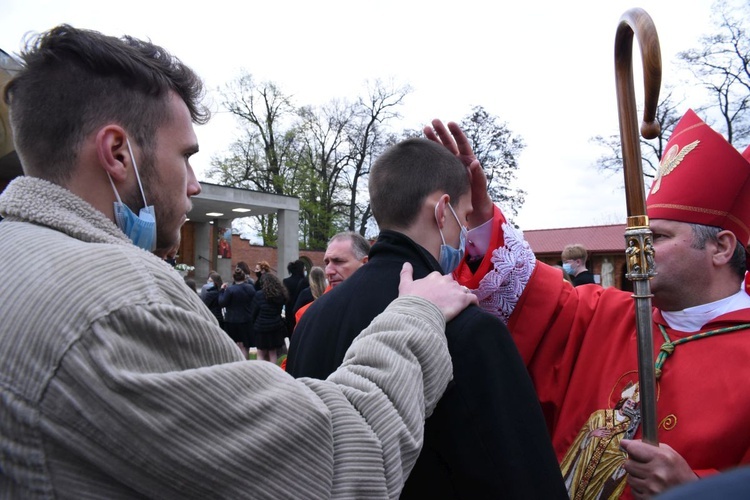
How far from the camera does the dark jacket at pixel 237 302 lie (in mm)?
9789

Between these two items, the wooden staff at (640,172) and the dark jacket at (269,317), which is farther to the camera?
the dark jacket at (269,317)

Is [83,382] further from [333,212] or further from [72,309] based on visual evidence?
[333,212]

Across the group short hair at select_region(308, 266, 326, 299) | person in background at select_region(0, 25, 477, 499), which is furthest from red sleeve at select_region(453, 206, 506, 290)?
short hair at select_region(308, 266, 326, 299)

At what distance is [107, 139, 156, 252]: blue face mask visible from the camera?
1.18 meters

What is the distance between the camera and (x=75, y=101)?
3.86 ft

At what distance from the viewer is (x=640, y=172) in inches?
71.7

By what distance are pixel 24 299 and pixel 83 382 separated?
16cm

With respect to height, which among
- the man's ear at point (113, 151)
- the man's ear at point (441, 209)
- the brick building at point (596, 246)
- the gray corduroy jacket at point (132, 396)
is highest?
the man's ear at point (113, 151)

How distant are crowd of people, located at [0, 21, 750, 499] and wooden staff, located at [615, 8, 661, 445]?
0.73 ft

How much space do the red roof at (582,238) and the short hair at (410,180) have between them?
1036 inches

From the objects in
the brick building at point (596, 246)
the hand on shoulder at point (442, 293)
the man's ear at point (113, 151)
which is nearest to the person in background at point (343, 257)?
the hand on shoulder at point (442, 293)

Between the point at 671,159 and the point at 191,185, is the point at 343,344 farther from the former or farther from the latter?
the point at 671,159

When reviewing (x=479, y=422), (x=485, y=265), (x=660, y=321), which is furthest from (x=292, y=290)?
(x=479, y=422)

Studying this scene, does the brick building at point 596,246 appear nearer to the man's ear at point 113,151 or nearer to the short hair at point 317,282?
the short hair at point 317,282
